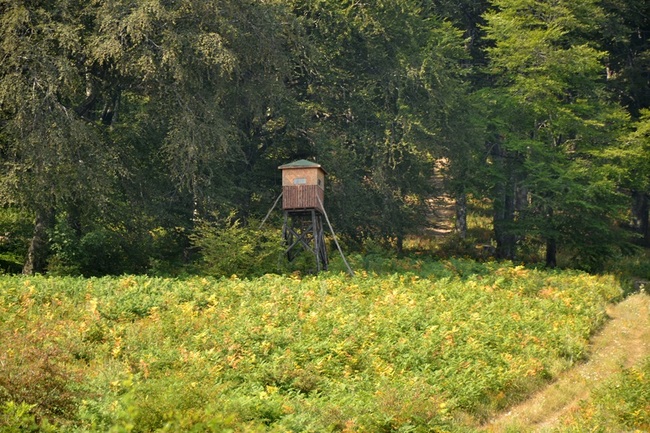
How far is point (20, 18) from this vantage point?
27.2 metres

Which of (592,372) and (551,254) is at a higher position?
(551,254)

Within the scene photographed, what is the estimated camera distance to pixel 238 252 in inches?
1099

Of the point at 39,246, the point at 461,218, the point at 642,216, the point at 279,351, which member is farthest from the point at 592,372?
the point at 642,216

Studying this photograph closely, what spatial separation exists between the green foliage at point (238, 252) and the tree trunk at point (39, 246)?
4487mm

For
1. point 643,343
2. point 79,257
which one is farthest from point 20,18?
point 643,343

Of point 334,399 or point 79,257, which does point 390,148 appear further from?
point 334,399

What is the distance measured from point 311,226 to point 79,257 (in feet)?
23.2

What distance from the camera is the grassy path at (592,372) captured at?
1691 cm

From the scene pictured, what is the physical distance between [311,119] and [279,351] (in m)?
19.4

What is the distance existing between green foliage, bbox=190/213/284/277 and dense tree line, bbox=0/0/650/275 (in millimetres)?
1926

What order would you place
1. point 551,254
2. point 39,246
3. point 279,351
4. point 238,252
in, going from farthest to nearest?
point 551,254
point 39,246
point 238,252
point 279,351

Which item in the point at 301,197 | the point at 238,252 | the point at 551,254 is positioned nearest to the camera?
the point at 238,252

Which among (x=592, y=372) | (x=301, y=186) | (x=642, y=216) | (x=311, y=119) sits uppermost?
(x=311, y=119)

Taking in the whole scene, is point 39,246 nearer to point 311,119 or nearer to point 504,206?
point 311,119
